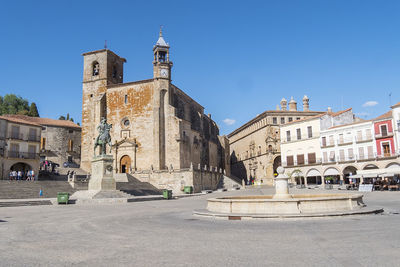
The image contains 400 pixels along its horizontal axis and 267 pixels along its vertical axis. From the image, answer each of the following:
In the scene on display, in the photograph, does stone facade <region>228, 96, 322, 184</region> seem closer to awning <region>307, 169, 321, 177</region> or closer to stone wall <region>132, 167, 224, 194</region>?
awning <region>307, 169, 321, 177</region>

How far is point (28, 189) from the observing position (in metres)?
27.1

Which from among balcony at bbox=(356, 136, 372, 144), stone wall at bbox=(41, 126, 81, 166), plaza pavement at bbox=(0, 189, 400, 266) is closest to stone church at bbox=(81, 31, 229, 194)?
stone wall at bbox=(41, 126, 81, 166)

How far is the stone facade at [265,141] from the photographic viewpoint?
54656mm

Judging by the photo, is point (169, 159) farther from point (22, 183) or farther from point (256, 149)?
point (256, 149)

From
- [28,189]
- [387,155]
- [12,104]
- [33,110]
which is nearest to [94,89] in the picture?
[28,189]

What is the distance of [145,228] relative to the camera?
8.81 m

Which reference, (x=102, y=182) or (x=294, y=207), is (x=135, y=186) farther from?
(x=294, y=207)

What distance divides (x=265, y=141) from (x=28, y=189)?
38.3 metres

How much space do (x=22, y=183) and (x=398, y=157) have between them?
3825cm

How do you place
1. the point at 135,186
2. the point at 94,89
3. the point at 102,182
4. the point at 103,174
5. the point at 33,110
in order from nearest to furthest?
the point at 102,182, the point at 103,174, the point at 135,186, the point at 94,89, the point at 33,110

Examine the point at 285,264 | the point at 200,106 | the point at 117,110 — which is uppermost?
the point at 200,106

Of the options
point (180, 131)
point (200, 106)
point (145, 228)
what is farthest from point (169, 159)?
point (145, 228)

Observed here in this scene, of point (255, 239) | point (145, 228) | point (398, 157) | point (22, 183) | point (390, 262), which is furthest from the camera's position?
point (398, 157)

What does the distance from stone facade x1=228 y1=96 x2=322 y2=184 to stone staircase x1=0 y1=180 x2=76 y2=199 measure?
112 feet
